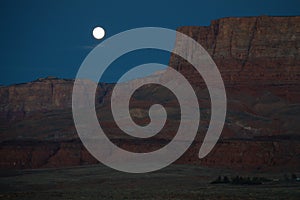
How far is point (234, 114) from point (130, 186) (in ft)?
234

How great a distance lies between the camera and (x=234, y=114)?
452 feet

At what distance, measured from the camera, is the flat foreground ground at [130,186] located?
56.0m

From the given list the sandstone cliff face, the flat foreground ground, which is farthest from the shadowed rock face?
the flat foreground ground

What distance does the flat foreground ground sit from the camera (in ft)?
184

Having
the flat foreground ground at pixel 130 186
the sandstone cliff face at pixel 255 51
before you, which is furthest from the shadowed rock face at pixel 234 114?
the flat foreground ground at pixel 130 186

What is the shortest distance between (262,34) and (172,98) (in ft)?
103

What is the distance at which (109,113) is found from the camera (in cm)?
14575

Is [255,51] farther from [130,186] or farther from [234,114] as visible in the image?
[130,186]

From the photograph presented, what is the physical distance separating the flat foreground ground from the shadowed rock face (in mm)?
10500

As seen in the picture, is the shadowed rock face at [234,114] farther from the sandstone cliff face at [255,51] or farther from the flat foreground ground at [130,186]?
the flat foreground ground at [130,186]

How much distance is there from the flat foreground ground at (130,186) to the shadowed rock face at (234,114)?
10500 mm

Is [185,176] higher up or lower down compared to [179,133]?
lower down

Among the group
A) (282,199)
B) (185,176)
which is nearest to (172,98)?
(185,176)

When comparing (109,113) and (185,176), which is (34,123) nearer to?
(109,113)
